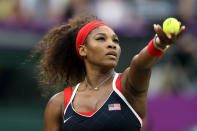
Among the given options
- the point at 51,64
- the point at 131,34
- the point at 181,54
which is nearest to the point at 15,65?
the point at 131,34

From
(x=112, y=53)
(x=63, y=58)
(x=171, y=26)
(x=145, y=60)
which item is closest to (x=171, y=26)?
(x=171, y=26)

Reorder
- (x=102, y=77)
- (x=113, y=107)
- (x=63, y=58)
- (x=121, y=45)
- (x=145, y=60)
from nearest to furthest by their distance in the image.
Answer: (x=145, y=60)
(x=113, y=107)
(x=102, y=77)
(x=63, y=58)
(x=121, y=45)

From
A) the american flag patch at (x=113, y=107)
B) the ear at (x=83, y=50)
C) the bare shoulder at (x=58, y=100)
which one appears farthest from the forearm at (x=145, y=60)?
the bare shoulder at (x=58, y=100)

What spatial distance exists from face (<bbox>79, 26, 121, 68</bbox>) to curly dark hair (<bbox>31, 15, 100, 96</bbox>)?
44 cm

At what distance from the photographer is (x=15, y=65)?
10.2 metres

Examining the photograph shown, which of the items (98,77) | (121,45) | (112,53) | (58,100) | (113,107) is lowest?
(113,107)

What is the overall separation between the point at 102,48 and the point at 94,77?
0.35 metres

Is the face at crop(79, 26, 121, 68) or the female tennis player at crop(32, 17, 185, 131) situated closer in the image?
the female tennis player at crop(32, 17, 185, 131)

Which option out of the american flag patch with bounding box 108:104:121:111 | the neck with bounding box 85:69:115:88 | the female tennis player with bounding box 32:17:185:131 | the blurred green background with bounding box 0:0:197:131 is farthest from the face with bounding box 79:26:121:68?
the blurred green background with bounding box 0:0:197:131

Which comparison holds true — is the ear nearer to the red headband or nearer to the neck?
the red headband

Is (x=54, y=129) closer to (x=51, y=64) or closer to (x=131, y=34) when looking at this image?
(x=51, y=64)

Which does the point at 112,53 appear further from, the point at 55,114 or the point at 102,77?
the point at 55,114

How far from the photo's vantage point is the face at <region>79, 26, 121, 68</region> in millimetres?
4945

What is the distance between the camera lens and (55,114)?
518 cm
